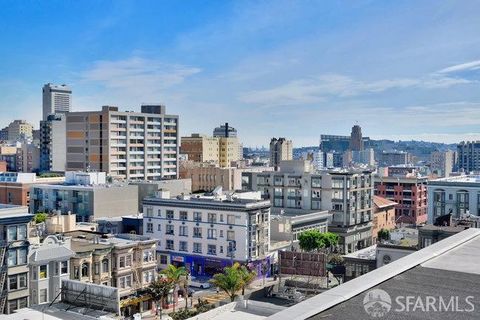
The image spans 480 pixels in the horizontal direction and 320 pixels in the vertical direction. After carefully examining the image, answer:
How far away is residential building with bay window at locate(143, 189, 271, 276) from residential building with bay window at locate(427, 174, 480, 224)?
1319 inches

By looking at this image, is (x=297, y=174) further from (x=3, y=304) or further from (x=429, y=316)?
(x=429, y=316)

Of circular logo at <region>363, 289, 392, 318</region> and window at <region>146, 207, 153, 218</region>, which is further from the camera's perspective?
window at <region>146, 207, 153, 218</region>

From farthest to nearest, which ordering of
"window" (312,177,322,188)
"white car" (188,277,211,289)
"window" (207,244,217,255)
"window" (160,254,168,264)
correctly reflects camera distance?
1. "window" (312,177,322,188)
2. "window" (160,254,168,264)
3. "window" (207,244,217,255)
4. "white car" (188,277,211,289)

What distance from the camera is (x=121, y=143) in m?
168

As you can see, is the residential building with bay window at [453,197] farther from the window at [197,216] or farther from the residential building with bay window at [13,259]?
the residential building with bay window at [13,259]

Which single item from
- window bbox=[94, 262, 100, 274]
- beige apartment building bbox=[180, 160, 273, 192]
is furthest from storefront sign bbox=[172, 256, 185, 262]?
beige apartment building bbox=[180, 160, 273, 192]

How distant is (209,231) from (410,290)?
6885cm

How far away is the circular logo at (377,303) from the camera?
1570 centimetres

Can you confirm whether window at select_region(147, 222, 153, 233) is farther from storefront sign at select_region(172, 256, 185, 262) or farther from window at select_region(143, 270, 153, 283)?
window at select_region(143, 270, 153, 283)

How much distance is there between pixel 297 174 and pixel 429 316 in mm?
99933

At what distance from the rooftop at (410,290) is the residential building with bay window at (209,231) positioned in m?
59.4

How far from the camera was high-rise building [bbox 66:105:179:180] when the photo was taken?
542 feet

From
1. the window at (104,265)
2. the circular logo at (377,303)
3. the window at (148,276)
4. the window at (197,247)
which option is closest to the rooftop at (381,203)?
the window at (197,247)

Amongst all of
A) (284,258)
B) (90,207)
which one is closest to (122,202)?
(90,207)
